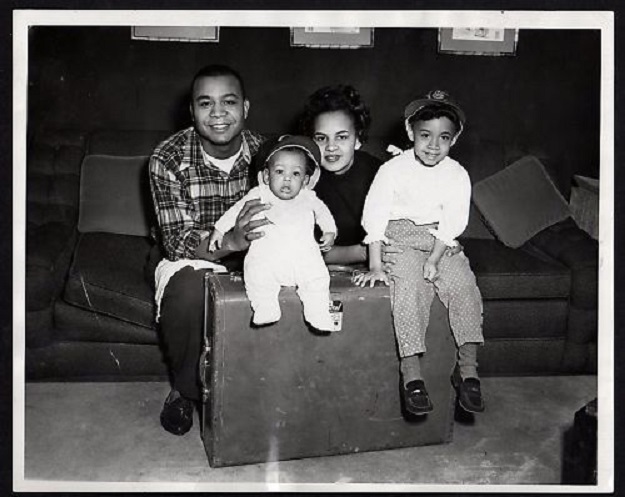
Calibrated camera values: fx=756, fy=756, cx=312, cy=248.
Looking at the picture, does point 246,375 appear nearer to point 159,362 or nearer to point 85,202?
point 159,362

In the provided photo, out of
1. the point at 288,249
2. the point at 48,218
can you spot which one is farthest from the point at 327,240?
the point at 48,218

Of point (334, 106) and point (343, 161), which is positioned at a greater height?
point (334, 106)

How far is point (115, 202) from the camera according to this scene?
10.3 feet

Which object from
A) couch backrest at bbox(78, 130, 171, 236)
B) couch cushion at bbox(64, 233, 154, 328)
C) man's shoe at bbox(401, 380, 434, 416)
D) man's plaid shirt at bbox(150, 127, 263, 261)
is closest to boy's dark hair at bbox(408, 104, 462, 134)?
man's plaid shirt at bbox(150, 127, 263, 261)

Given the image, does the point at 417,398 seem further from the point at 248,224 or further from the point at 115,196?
the point at 115,196

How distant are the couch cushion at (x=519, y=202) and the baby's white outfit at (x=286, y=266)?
4.31ft

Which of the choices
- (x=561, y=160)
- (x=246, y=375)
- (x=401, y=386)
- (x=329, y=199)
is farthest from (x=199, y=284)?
(x=561, y=160)

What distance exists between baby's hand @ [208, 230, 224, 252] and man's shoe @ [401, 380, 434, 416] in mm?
672

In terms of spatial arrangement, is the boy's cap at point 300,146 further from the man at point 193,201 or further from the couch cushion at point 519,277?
the couch cushion at point 519,277

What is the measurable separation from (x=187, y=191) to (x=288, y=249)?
0.50 m

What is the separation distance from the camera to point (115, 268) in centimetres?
280

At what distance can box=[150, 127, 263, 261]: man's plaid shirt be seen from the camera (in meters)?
2.35

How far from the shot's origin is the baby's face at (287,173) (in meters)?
2.02

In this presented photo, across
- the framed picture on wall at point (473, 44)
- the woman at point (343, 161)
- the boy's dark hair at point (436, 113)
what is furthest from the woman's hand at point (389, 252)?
the framed picture on wall at point (473, 44)
